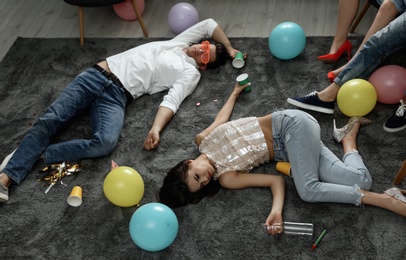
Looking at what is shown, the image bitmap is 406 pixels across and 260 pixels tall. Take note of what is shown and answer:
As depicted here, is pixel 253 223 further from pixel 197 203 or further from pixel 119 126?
pixel 119 126

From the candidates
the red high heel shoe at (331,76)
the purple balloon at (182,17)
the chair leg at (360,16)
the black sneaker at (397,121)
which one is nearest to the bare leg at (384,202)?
the black sneaker at (397,121)

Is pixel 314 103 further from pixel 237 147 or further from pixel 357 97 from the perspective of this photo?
pixel 237 147

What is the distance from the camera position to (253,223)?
2104 millimetres

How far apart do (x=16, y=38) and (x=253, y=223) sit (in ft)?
7.43

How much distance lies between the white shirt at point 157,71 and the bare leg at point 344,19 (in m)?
0.82

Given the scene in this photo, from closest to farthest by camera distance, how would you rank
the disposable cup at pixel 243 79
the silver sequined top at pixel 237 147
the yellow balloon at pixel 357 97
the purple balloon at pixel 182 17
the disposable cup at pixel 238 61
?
the silver sequined top at pixel 237 147, the yellow balloon at pixel 357 97, the disposable cup at pixel 243 79, the disposable cup at pixel 238 61, the purple balloon at pixel 182 17

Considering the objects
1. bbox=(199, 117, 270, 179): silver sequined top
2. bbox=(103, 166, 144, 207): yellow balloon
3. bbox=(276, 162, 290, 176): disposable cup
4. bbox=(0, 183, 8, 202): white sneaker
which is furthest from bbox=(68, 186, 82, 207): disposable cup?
bbox=(276, 162, 290, 176): disposable cup

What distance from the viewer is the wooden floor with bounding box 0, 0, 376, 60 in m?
3.19

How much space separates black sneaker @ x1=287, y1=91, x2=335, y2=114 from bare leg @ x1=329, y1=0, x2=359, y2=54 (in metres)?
0.45

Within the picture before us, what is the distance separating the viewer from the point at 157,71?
2.74m

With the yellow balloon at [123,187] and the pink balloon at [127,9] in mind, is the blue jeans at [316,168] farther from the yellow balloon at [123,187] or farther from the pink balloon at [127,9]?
the pink balloon at [127,9]

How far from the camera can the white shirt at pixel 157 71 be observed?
2684mm

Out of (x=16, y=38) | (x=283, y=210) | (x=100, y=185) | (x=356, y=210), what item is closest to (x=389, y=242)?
(x=356, y=210)

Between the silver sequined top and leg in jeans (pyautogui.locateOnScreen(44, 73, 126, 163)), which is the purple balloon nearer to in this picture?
leg in jeans (pyautogui.locateOnScreen(44, 73, 126, 163))
